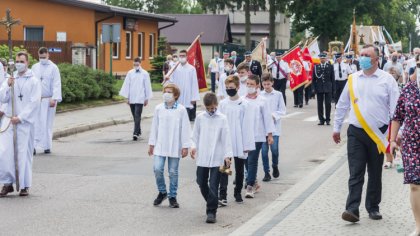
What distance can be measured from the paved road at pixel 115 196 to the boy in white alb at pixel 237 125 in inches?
17.0

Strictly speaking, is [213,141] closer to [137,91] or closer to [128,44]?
[137,91]

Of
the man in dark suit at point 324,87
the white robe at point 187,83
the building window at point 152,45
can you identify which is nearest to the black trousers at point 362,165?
the white robe at point 187,83

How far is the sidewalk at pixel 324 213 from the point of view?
347 inches

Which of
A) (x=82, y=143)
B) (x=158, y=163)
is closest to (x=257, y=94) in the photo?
(x=158, y=163)

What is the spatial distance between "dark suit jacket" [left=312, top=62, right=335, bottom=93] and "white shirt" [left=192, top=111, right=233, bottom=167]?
14029mm

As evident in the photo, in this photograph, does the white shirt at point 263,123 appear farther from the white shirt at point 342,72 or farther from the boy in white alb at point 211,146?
the white shirt at point 342,72

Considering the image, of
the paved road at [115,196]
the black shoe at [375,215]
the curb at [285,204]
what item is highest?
the black shoe at [375,215]

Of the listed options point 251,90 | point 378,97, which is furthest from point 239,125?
point 378,97

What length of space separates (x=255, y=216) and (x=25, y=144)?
3516mm

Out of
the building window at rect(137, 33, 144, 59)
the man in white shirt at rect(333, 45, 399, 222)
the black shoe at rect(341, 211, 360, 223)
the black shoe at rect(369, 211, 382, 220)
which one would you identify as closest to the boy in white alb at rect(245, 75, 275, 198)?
the man in white shirt at rect(333, 45, 399, 222)

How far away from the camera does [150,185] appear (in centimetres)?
1254

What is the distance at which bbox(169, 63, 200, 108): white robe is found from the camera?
68.7 ft

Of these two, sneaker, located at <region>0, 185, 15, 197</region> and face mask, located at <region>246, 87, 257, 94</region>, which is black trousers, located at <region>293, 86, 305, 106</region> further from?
sneaker, located at <region>0, 185, 15, 197</region>

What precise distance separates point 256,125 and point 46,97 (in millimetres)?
6567
